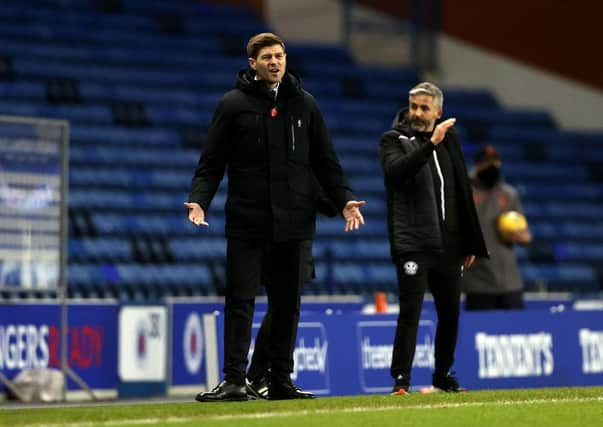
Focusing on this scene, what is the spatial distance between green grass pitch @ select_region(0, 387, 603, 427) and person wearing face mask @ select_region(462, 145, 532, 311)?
3.72m

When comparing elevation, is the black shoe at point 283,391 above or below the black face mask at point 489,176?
below

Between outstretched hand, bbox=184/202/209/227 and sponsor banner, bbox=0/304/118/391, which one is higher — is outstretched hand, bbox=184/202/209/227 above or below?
above

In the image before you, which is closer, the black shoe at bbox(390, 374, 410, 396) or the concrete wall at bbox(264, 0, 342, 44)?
the black shoe at bbox(390, 374, 410, 396)

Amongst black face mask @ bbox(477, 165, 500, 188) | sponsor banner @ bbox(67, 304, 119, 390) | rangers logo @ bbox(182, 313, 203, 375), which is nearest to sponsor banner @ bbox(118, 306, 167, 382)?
sponsor banner @ bbox(67, 304, 119, 390)

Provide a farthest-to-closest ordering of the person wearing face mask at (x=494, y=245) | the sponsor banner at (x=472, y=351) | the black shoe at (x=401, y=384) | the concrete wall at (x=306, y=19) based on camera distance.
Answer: the concrete wall at (x=306, y=19) < the person wearing face mask at (x=494, y=245) < the sponsor banner at (x=472, y=351) < the black shoe at (x=401, y=384)

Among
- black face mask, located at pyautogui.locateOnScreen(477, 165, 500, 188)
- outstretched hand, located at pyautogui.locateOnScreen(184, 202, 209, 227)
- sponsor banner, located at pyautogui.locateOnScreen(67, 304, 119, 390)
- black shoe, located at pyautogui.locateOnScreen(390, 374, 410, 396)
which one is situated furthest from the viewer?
sponsor banner, located at pyautogui.locateOnScreen(67, 304, 119, 390)

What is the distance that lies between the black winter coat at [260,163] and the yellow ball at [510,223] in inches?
171

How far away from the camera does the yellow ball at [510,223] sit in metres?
12.1

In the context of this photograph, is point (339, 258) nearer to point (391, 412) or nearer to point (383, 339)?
point (383, 339)

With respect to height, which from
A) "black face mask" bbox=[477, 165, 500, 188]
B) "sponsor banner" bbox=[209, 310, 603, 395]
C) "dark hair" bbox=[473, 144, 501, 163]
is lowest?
"sponsor banner" bbox=[209, 310, 603, 395]

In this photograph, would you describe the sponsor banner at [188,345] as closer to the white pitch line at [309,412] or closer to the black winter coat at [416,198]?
the black winter coat at [416,198]

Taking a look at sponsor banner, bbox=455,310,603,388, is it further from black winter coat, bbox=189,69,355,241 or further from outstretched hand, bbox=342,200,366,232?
black winter coat, bbox=189,69,355,241

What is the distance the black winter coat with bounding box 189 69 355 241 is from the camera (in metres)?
7.88

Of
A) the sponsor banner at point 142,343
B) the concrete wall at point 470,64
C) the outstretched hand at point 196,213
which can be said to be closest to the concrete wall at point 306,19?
the concrete wall at point 470,64
